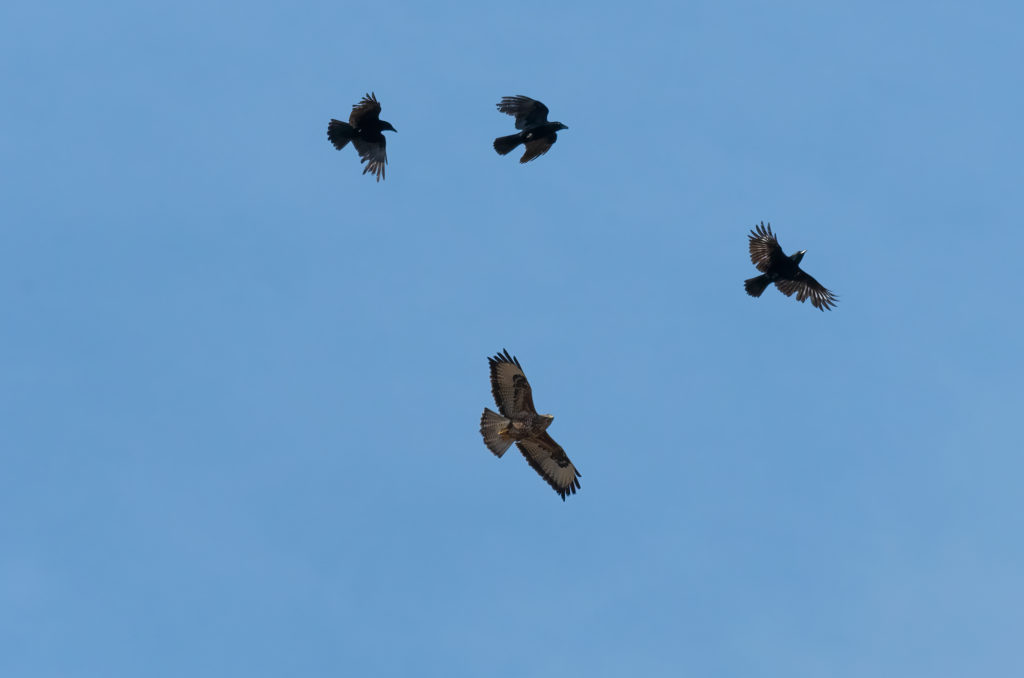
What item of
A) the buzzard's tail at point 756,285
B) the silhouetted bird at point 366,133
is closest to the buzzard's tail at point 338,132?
the silhouetted bird at point 366,133

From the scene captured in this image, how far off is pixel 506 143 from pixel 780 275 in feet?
22.2

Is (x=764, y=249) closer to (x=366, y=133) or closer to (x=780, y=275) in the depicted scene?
(x=780, y=275)

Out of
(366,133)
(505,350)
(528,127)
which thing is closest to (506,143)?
(528,127)

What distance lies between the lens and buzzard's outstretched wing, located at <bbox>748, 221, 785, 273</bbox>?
29172 millimetres

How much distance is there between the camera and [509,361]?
2511 cm

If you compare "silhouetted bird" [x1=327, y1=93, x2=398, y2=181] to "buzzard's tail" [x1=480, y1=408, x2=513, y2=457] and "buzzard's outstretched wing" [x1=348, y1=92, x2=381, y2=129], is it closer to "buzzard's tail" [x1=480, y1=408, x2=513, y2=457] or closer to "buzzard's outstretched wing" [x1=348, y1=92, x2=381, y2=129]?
A: "buzzard's outstretched wing" [x1=348, y1=92, x2=381, y2=129]

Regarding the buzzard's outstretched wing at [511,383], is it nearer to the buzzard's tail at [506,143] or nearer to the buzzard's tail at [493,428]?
the buzzard's tail at [493,428]

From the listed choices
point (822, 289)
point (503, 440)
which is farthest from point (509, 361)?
point (822, 289)

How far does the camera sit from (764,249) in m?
29.3

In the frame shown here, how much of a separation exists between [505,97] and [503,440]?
7.76m

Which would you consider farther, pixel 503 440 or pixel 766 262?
pixel 766 262

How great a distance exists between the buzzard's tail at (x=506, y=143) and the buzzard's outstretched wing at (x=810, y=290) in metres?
6.65

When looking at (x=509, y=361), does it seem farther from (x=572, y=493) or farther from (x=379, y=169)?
(x=379, y=169)

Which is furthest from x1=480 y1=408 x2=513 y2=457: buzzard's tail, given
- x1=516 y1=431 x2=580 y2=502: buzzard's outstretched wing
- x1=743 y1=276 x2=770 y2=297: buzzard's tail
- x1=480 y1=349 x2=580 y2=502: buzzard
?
x1=743 y1=276 x2=770 y2=297: buzzard's tail
